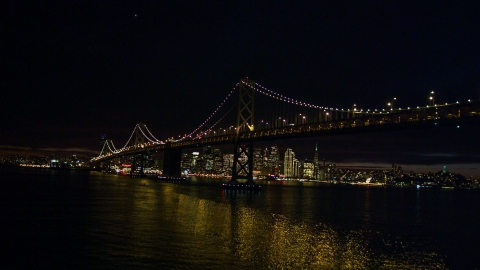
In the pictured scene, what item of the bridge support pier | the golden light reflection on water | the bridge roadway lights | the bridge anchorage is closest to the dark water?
the golden light reflection on water

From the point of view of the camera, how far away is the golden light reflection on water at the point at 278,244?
15.1 meters

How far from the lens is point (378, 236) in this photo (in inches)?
856

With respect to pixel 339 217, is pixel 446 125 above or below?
above

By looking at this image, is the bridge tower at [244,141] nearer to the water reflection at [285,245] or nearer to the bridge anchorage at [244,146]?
the bridge anchorage at [244,146]

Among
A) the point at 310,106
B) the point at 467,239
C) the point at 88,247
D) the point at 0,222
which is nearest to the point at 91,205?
the point at 0,222

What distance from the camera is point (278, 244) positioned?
17812 millimetres

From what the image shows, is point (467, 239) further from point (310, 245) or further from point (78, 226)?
Result: point (78, 226)

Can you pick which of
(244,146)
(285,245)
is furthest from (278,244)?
(244,146)

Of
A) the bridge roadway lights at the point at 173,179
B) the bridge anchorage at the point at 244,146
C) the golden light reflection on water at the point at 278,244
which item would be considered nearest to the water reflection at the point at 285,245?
the golden light reflection on water at the point at 278,244

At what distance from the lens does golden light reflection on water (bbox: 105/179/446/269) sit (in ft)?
49.6

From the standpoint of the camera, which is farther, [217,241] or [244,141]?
[244,141]

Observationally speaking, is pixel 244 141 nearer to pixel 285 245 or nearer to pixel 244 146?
pixel 244 146

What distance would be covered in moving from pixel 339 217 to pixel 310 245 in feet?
41.6

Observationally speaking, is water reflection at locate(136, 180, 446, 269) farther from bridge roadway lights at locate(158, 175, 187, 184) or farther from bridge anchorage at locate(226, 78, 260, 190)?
bridge roadway lights at locate(158, 175, 187, 184)
